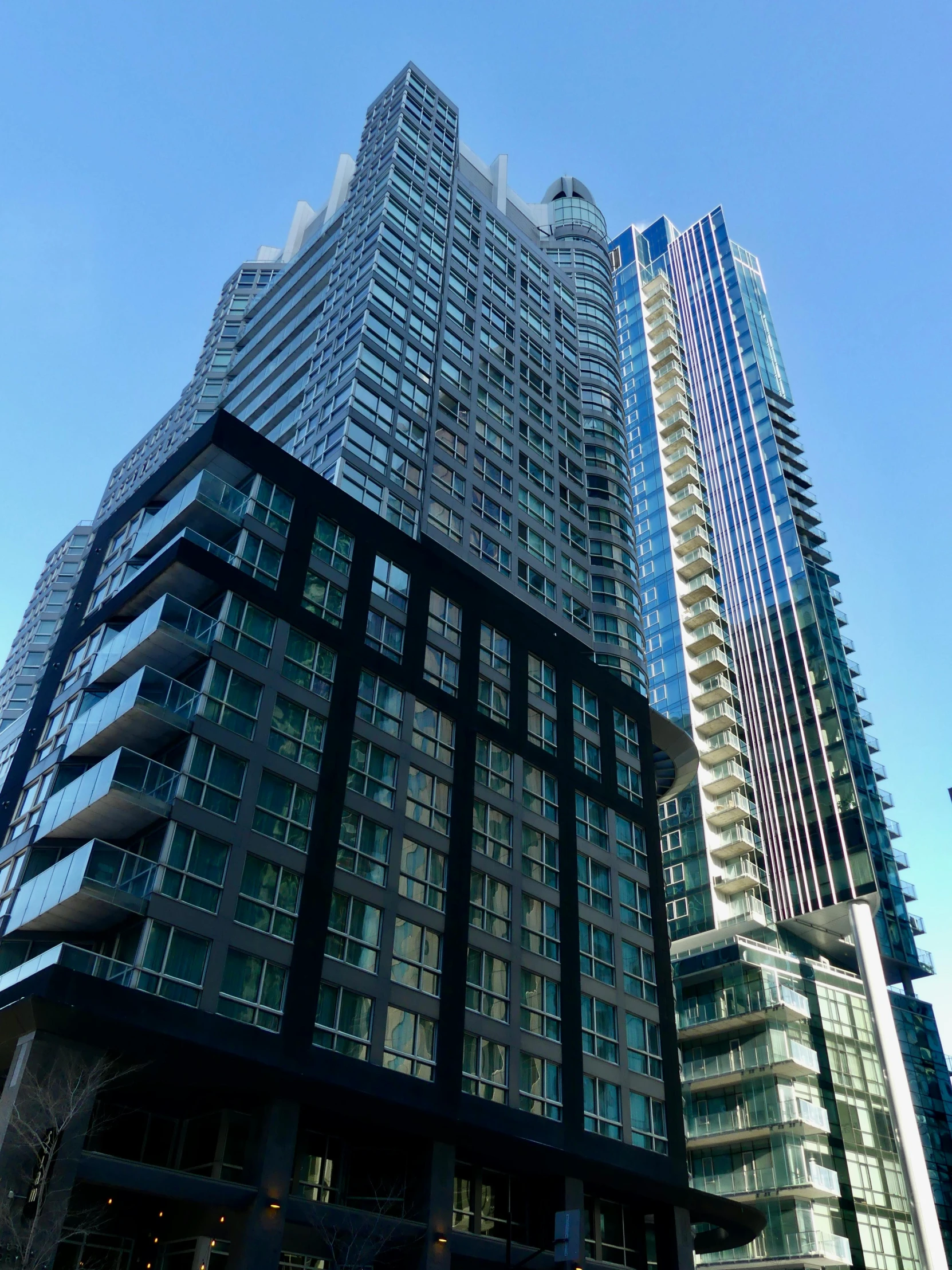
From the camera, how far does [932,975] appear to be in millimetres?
79062

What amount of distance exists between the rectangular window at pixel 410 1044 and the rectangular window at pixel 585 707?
1968 cm

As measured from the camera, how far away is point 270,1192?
98.0 feet

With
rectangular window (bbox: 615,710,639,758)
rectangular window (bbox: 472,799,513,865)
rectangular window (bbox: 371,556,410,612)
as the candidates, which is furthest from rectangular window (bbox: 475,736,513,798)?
rectangular window (bbox: 615,710,639,758)

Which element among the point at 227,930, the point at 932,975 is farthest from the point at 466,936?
the point at 932,975

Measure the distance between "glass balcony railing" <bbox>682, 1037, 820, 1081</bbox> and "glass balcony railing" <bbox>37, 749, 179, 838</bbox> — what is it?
4599 cm

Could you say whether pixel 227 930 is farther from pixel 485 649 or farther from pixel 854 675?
pixel 854 675

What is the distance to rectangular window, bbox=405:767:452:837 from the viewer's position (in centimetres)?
4125

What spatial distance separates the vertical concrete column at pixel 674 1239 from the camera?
40.2 meters

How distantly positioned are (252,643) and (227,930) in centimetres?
1096

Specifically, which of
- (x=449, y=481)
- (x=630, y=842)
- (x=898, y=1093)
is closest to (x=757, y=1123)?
(x=898, y=1093)

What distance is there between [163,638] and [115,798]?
21.0 ft

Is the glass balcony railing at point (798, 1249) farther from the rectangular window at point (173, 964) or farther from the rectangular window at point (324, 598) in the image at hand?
the rectangular window at point (324, 598)

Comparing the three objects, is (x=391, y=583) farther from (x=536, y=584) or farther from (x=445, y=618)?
(x=536, y=584)

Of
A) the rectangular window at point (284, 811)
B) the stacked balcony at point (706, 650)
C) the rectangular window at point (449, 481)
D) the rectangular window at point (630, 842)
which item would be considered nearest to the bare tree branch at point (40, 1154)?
the rectangular window at point (284, 811)
